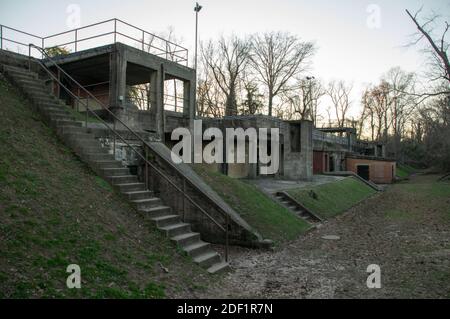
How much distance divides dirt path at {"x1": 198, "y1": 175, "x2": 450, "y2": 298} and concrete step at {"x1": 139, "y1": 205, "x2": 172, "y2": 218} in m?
2.16

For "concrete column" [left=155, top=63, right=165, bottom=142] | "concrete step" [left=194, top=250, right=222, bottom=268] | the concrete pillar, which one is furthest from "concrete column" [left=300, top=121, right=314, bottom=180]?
"concrete step" [left=194, top=250, right=222, bottom=268]

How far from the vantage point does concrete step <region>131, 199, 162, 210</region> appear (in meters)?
9.03

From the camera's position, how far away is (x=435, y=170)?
167 feet

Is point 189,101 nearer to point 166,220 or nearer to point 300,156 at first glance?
point 300,156

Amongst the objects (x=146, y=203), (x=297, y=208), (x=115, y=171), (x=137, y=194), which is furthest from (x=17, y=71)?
(x=297, y=208)

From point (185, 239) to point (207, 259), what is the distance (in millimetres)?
734

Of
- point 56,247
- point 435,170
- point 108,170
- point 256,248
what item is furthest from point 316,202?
point 435,170

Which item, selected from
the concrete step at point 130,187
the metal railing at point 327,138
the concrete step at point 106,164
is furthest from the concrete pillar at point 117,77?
the metal railing at point 327,138

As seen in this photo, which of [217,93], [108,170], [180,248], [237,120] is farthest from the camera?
[217,93]

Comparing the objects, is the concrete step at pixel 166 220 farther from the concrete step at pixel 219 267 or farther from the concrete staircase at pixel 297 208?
the concrete staircase at pixel 297 208

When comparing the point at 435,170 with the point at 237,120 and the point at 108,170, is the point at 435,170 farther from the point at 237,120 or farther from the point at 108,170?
the point at 108,170

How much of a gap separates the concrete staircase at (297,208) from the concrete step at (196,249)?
7175 millimetres

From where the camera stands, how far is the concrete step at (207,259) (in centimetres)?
809
